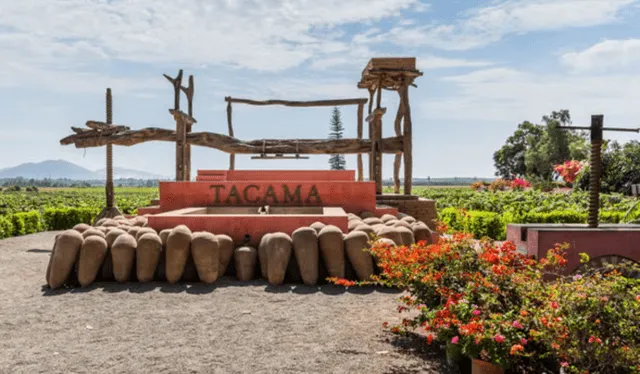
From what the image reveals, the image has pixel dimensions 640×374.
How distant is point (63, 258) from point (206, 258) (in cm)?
189

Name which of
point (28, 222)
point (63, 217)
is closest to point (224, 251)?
point (28, 222)

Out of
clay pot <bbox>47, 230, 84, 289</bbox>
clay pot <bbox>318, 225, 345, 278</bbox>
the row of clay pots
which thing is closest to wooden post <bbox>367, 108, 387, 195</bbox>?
the row of clay pots

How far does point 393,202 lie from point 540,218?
3.69 meters

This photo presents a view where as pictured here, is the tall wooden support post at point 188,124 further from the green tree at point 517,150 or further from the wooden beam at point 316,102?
the green tree at point 517,150

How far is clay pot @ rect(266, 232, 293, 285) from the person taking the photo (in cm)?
704

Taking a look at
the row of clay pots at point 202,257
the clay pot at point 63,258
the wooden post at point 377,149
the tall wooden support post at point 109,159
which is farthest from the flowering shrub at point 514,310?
the tall wooden support post at point 109,159

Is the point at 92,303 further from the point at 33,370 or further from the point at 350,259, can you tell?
the point at 350,259

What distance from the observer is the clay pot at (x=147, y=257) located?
284 inches

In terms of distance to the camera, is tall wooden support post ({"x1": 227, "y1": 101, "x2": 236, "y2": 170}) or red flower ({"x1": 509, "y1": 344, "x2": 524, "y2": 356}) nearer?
red flower ({"x1": 509, "y1": 344, "x2": 524, "y2": 356})

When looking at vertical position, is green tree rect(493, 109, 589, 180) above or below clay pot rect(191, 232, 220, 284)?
above

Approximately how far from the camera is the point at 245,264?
7402 millimetres

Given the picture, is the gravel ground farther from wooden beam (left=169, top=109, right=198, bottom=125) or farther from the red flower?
wooden beam (left=169, top=109, right=198, bottom=125)

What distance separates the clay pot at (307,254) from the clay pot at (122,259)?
2.23 metres

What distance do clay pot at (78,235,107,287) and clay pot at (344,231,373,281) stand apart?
3.33 metres
